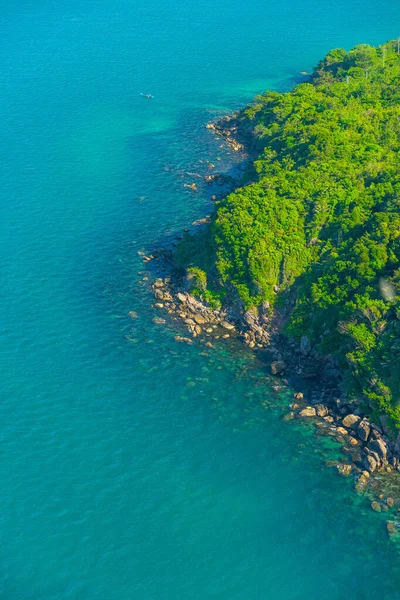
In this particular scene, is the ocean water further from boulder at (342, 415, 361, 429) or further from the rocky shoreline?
boulder at (342, 415, 361, 429)

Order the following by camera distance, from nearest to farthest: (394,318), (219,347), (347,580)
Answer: (347,580) → (394,318) → (219,347)

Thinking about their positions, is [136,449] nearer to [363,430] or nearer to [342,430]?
[342,430]

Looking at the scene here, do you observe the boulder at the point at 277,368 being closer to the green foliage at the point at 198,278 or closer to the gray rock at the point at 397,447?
the green foliage at the point at 198,278

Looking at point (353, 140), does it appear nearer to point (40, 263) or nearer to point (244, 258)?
point (244, 258)

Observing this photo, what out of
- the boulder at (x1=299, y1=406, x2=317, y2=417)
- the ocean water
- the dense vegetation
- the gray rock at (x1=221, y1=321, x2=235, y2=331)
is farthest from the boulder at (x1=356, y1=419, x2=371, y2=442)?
the gray rock at (x1=221, y1=321, x2=235, y2=331)

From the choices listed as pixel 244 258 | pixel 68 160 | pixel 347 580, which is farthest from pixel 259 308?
pixel 68 160

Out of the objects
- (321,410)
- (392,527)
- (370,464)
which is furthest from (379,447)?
(392,527)
